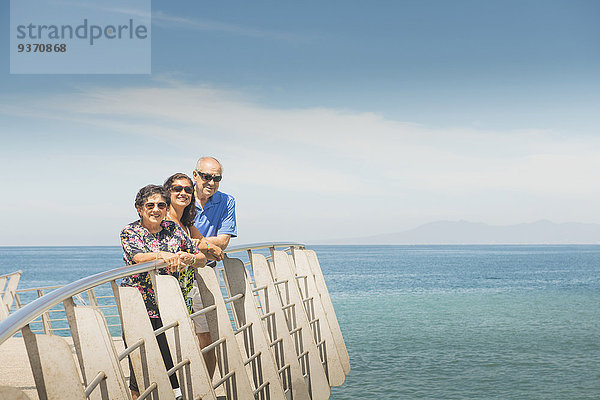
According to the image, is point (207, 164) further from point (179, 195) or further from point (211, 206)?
point (179, 195)

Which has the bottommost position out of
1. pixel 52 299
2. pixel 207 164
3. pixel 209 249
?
pixel 52 299

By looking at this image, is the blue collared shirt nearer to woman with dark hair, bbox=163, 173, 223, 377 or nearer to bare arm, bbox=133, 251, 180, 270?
A: woman with dark hair, bbox=163, 173, 223, 377

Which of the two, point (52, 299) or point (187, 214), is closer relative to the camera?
point (52, 299)

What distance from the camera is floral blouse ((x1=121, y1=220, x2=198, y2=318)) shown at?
3.88 metres

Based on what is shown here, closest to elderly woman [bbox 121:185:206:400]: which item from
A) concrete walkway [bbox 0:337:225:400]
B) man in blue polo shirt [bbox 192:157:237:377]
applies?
man in blue polo shirt [bbox 192:157:237:377]

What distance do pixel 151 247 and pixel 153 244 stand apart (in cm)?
3

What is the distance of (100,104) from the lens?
355 feet

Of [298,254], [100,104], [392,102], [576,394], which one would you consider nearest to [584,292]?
[576,394]

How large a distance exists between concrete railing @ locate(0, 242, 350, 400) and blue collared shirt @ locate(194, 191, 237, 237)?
38 centimetres

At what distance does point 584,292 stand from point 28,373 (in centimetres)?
5169

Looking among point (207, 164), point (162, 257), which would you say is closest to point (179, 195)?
point (207, 164)

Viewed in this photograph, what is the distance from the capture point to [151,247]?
3959mm

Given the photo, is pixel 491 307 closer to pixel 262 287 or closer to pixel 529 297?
pixel 529 297

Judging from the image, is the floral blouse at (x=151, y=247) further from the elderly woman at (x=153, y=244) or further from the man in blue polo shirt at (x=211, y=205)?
the man in blue polo shirt at (x=211, y=205)
